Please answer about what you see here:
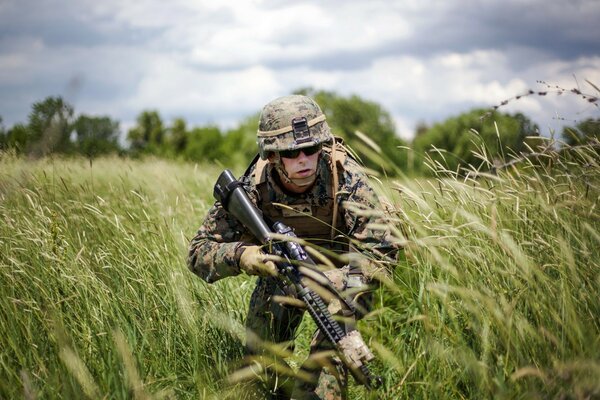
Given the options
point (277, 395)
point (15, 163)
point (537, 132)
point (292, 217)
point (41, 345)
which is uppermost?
point (15, 163)

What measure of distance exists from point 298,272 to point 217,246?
0.58 m

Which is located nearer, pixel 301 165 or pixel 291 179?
pixel 301 165

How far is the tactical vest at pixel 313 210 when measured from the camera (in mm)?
Result: 3117

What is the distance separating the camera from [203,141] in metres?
67.7

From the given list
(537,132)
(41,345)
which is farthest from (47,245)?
(537,132)

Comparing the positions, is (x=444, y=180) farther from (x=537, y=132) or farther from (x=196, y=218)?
(x=196, y=218)

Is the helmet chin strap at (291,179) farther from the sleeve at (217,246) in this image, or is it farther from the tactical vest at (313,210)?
the sleeve at (217,246)

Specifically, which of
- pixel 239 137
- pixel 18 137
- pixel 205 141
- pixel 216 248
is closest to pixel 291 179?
pixel 216 248

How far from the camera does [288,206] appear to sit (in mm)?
2906

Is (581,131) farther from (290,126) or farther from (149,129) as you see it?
(149,129)

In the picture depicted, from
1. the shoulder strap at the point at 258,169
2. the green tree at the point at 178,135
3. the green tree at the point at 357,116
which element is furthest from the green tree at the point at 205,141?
the shoulder strap at the point at 258,169

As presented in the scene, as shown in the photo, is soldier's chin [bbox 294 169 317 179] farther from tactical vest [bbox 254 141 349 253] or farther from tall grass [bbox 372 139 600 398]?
tall grass [bbox 372 139 600 398]

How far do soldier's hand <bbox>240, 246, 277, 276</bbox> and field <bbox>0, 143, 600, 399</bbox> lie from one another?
441mm

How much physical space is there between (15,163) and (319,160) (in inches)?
114
